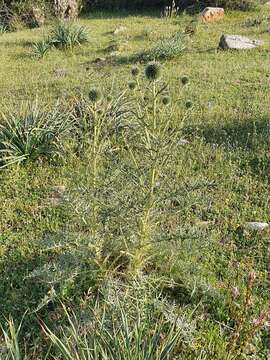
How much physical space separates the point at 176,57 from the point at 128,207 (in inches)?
274

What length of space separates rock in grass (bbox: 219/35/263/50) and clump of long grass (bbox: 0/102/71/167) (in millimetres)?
5458

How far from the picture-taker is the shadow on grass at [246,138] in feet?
16.0

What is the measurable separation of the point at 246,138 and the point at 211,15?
8257 mm

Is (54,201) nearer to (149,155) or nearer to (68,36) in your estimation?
(149,155)

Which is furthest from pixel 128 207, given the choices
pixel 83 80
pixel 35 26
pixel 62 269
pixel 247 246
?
pixel 35 26

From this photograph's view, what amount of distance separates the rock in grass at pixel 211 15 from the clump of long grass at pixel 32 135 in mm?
8464

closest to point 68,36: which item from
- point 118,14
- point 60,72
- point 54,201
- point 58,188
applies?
point 60,72

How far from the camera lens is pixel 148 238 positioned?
9.86 ft

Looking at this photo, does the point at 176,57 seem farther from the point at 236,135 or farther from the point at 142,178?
the point at 142,178

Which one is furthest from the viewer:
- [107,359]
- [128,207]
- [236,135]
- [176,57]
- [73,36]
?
[73,36]

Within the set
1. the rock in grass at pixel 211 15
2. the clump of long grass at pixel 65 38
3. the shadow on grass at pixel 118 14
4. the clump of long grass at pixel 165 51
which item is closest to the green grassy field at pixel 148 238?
the clump of long grass at pixel 165 51

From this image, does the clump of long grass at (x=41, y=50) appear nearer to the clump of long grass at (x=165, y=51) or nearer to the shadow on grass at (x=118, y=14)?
the clump of long grass at (x=165, y=51)

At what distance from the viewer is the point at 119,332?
2.44 meters

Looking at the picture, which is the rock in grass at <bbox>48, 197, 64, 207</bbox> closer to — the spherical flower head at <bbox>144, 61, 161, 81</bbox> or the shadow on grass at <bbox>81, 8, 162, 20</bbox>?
the spherical flower head at <bbox>144, 61, 161, 81</bbox>
